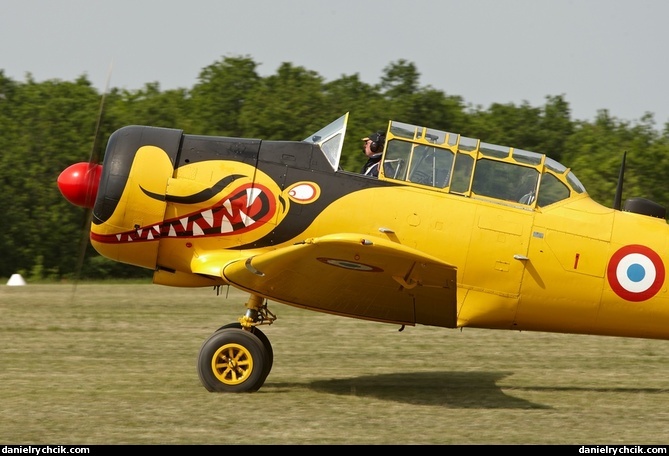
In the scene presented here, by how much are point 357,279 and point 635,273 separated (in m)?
2.93

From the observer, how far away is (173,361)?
1110 cm

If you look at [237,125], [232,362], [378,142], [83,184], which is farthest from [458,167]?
[237,125]

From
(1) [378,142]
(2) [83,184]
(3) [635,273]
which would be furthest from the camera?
(1) [378,142]

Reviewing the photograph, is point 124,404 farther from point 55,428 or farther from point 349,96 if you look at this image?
point 349,96

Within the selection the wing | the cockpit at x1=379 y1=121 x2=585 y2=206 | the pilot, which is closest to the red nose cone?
the wing

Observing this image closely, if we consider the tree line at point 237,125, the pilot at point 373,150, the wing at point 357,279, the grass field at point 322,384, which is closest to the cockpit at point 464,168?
the pilot at point 373,150

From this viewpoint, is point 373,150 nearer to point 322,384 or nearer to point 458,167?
point 458,167

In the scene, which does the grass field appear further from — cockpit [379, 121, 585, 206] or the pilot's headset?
the pilot's headset

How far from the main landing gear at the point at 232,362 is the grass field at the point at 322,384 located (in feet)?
0.51

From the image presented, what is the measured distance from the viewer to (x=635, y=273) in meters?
9.49

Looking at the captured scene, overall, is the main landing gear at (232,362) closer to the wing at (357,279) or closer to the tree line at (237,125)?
the wing at (357,279)

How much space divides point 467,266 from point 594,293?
1.35 m

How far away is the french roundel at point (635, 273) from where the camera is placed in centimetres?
945
